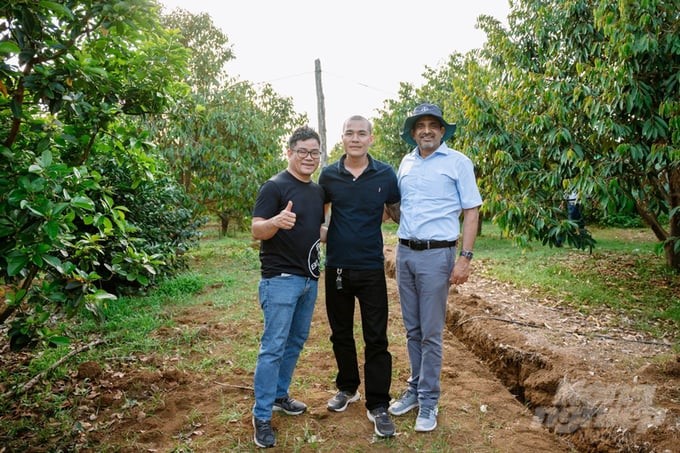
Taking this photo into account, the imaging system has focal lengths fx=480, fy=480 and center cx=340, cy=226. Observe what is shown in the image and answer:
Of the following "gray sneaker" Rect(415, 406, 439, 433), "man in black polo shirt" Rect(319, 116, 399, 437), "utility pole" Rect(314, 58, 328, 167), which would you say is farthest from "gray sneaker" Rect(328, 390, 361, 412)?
"utility pole" Rect(314, 58, 328, 167)

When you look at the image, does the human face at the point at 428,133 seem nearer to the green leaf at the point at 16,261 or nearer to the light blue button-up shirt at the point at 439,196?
the light blue button-up shirt at the point at 439,196

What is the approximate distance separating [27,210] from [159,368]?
112 inches

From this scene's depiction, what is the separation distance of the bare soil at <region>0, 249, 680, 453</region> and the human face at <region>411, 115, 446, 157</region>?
198cm

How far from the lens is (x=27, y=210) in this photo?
2148mm

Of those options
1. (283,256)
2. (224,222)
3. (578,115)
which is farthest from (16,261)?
(224,222)

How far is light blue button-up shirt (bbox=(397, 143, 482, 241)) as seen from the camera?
3352mm

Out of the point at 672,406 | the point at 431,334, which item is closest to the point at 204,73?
the point at 431,334

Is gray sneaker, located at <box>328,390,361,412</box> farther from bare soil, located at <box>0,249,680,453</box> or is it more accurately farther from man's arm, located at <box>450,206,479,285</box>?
man's arm, located at <box>450,206,479,285</box>

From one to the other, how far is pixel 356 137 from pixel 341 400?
196cm

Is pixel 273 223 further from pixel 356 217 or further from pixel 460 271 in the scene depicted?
pixel 460 271

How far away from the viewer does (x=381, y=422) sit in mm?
3293

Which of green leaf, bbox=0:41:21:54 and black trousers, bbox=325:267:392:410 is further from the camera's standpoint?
black trousers, bbox=325:267:392:410

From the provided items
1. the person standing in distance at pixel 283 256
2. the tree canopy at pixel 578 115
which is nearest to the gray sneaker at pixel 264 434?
A: the person standing in distance at pixel 283 256

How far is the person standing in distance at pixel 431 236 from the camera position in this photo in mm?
3336
